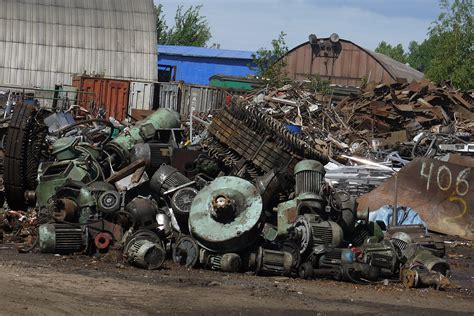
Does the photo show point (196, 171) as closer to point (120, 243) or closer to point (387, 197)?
point (120, 243)

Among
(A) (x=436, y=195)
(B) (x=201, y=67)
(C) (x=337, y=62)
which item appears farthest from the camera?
(B) (x=201, y=67)

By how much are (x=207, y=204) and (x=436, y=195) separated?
592 cm

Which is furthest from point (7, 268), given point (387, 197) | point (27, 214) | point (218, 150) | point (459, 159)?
point (459, 159)

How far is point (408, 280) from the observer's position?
10.8 meters

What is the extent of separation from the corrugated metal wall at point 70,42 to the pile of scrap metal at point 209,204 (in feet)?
78.0

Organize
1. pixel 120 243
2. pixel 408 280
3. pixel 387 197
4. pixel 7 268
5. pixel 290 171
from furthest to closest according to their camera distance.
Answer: pixel 387 197 → pixel 290 171 → pixel 120 243 → pixel 408 280 → pixel 7 268

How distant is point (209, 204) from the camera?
11.1 meters

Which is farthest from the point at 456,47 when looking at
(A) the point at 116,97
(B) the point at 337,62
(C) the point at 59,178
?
(C) the point at 59,178

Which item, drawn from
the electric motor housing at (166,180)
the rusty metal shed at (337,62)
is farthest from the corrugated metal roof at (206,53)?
the electric motor housing at (166,180)

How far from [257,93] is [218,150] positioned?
12963 millimetres

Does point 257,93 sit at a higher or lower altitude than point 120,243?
higher

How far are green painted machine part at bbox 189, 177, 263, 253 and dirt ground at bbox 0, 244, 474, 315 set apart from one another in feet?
1.30

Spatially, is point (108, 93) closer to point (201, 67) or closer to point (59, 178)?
point (59, 178)

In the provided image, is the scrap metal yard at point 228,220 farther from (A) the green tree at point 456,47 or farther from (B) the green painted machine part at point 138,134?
(A) the green tree at point 456,47
